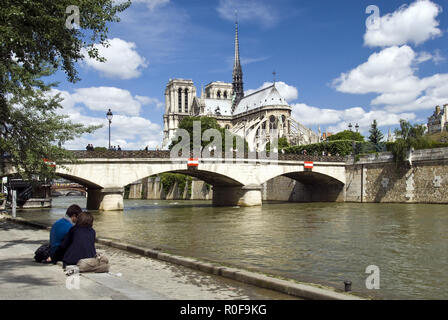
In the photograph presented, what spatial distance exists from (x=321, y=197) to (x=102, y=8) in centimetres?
4479

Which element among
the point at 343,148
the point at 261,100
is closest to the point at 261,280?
the point at 343,148

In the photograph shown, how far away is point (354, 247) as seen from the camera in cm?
1462

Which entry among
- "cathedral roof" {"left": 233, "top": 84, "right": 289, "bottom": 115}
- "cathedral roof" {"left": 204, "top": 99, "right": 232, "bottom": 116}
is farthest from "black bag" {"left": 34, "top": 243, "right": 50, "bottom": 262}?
"cathedral roof" {"left": 204, "top": 99, "right": 232, "bottom": 116}

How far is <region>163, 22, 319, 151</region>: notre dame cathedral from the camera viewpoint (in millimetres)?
95500

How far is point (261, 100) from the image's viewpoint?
11631cm

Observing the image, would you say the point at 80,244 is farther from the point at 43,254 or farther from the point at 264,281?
the point at 264,281

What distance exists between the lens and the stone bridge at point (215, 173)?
3600 centimetres

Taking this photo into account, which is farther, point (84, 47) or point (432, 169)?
point (432, 169)

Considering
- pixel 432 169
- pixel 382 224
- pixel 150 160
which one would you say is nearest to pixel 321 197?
pixel 432 169

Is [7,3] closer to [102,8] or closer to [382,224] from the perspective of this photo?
[102,8]

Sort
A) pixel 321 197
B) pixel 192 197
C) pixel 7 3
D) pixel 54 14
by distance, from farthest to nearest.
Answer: pixel 192 197, pixel 321 197, pixel 54 14, pixel 7 3

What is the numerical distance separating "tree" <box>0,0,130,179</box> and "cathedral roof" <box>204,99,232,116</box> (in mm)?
110986

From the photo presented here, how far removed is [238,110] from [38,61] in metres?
118

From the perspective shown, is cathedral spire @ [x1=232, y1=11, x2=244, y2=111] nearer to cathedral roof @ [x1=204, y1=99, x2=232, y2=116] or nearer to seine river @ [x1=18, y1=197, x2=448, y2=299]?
cathedral roof @ [x1=204, y1=99, x2=232, y2=116]
